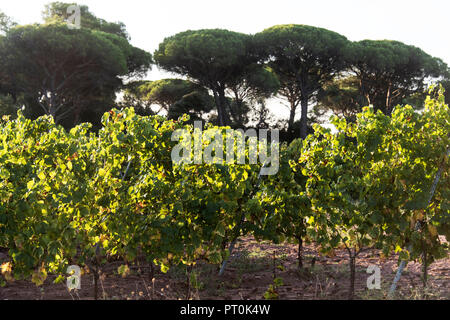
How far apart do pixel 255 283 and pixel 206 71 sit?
943 inches

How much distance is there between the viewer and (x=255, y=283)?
19.9ft

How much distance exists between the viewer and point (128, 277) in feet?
20.8

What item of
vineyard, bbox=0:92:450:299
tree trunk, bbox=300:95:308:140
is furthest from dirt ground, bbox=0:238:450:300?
tree trunk, bbox=300:95:308:140

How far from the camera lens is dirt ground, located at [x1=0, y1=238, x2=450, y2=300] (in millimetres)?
5246

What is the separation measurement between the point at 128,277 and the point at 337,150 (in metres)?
3.43

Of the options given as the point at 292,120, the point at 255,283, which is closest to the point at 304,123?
the point at 292,120

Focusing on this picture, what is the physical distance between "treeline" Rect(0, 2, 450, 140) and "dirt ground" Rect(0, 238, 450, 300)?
19476 millimetres

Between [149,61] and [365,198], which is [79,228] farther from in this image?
[149,61]

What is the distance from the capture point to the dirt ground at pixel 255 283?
5.25 m

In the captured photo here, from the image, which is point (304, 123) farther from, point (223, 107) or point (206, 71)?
point (206, 71)

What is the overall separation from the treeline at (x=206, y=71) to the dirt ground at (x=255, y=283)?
1948cm

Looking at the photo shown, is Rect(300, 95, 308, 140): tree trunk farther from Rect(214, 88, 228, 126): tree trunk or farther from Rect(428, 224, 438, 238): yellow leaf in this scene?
Rect(428, 224, 438, 238): yellow leaf
